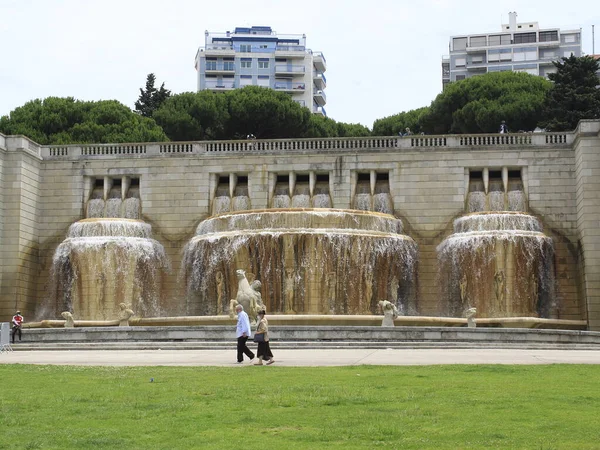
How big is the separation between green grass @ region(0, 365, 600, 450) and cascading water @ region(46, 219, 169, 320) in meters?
25.4

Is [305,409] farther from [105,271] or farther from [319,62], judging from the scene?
[319,62]

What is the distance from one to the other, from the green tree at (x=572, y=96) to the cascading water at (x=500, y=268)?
52.8ft

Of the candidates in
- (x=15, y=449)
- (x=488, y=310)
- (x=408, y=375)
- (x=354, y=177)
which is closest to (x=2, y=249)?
(x=354, y=177)

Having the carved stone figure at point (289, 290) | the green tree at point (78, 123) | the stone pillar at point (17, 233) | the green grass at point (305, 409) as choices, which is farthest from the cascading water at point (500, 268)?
the green tree at point (78, 123)

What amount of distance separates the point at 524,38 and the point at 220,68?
34.7m

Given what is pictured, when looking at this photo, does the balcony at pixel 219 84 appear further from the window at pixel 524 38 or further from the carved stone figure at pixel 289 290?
the carved stone figure at pixel 289 290

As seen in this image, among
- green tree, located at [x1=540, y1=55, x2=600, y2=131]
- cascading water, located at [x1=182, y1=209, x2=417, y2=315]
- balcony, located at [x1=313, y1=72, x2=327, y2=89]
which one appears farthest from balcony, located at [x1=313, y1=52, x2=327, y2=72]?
cascading water, located at [x1=182, y1=209, x2=417, y2=315]

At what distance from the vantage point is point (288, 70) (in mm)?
115938

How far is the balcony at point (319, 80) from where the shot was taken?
4705 inches

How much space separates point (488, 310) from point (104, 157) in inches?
752

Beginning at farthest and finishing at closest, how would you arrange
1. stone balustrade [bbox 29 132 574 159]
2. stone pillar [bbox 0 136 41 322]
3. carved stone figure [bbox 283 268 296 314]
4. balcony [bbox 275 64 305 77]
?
balcony [bbox 275 64 305 77], stone balustrade [bbox 29 132 574 159], stone pillar [bbox 0 136 41 322], carved stone figure [bbox 283 268 296 314]

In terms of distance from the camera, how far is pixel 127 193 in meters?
48.2

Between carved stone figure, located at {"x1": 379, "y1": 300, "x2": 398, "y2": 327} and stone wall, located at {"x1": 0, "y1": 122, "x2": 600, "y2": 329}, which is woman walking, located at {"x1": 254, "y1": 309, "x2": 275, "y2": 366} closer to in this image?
carved stone figure, located at {"x1": 379, "y1": 300, "x2": 398, "y2": 327}

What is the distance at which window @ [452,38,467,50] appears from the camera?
399ft
